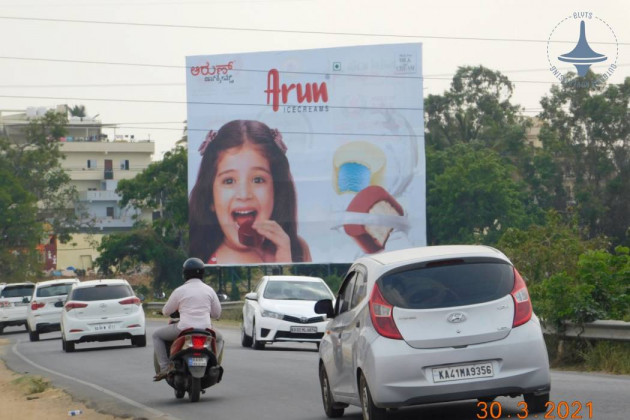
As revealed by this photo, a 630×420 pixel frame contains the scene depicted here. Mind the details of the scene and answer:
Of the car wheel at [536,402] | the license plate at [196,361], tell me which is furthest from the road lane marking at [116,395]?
the car wheel at [536,402]

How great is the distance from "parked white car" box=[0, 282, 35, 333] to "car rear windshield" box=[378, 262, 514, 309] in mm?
35439

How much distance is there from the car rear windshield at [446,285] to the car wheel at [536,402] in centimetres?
103

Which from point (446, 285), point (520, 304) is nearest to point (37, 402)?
point (446, 285)

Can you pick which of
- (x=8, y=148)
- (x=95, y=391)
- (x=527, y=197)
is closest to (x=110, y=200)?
(x=8, y=148)

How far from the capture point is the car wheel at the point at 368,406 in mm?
11258

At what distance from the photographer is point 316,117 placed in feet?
197

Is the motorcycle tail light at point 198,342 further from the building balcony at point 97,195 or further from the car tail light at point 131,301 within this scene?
the building balcony at point 97,195

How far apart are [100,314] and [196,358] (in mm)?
14044

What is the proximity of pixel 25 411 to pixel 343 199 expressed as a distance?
43983mm

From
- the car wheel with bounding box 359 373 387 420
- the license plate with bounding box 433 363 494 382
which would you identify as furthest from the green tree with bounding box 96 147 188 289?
the license plate with bounding box 433 363 494 382

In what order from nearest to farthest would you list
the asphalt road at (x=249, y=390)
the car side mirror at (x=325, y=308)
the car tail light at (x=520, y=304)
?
1. the car tail light at (x=520, y=304)
2. the asphalt road at (x=249, y=390)
3. the car side mirror at (x=325, y=308)

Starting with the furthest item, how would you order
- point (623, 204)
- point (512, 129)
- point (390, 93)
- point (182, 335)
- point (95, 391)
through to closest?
point (512, 129) → point (623, 204) → point (390, 93) → point (95, 391) → point (182, 335)

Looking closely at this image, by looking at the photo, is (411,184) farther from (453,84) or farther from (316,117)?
(453,84)

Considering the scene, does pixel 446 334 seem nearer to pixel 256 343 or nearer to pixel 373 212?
pixel 256 343
